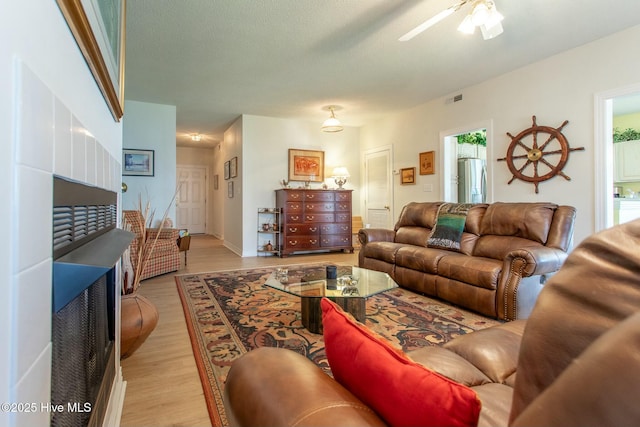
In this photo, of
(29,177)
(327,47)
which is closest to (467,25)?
(327,47)

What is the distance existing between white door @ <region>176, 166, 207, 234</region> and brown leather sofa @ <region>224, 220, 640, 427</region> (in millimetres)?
9411

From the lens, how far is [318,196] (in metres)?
6.05

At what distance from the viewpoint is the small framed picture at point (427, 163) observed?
5.20 meters

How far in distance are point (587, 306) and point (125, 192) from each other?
5.97 meters

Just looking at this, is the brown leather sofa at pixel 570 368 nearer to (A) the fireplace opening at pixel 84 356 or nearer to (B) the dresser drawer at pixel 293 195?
(A) the fireplace opening at pixel 84 356

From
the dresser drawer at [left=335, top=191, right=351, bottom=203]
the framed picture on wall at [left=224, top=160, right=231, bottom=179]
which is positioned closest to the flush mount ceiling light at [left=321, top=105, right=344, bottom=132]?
the dresser drawer at [left=335, top=191, right=351, bottom=203]

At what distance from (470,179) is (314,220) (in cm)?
288

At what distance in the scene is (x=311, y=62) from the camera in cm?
377

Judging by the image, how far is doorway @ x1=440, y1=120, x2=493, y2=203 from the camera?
4.40 m

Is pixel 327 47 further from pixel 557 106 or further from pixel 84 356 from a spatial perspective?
pixel 84 356

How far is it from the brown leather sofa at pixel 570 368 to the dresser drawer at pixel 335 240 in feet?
17.7

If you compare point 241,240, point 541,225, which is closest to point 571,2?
point 541,225

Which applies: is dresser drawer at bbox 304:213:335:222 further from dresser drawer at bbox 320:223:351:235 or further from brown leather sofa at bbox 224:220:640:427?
brown leather sofa at bbox 224:220:640:427

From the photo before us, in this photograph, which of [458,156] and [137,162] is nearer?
[137,162]
